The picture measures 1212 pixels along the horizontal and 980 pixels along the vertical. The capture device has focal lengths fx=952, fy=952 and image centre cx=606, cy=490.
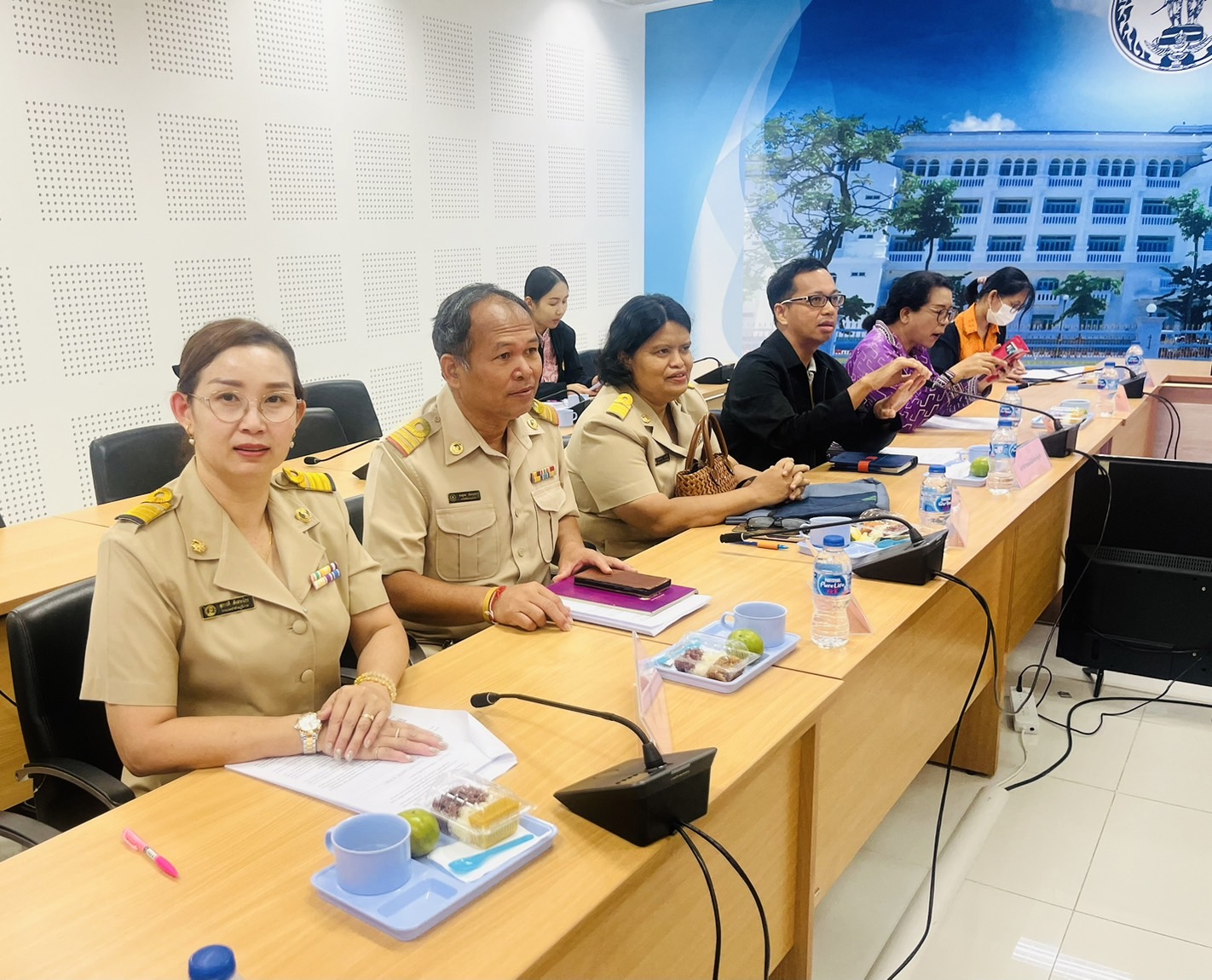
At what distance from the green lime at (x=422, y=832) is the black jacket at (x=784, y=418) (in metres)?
2.06

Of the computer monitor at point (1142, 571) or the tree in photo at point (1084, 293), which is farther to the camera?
the tree in photo at point (1084, 293)

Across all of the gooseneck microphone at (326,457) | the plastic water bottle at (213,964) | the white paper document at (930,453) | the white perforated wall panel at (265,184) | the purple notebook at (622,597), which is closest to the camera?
the plastic water bottle at (213,964)

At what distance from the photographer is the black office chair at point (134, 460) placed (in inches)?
114

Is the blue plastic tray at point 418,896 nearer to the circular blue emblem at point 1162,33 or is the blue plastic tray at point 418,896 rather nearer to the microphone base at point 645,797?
the microphone base at point 645,797

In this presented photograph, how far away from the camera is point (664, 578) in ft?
A: 6.23

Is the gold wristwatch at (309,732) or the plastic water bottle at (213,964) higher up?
the plastic water bottle at (213,964)

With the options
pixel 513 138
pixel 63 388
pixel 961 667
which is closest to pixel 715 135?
pixel 513 138

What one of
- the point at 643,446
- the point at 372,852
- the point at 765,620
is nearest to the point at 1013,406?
the point at 643,446

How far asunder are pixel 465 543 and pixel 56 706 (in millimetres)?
837

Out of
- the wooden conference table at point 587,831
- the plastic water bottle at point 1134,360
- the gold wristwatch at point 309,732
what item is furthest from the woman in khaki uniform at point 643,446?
the plastic water bottle at point 1134,360

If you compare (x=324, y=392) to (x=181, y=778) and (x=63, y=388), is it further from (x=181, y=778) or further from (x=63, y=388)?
(x=181, y=778)

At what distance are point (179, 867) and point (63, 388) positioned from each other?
11.7 ft

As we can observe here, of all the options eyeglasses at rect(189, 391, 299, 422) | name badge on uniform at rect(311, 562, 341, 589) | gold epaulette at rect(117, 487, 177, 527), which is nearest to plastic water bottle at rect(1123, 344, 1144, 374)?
name badge on uniform at rect(311, 562, 341, 589)

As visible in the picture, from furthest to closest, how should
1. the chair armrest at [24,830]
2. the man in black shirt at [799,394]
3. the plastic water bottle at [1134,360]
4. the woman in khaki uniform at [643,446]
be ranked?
1. the plastic water bottle at [1134,360]
2. the man in black shirt at [799,394]
3. the woman in khaki uniform at [643,446]
4. the chair armrest at [24,830]
